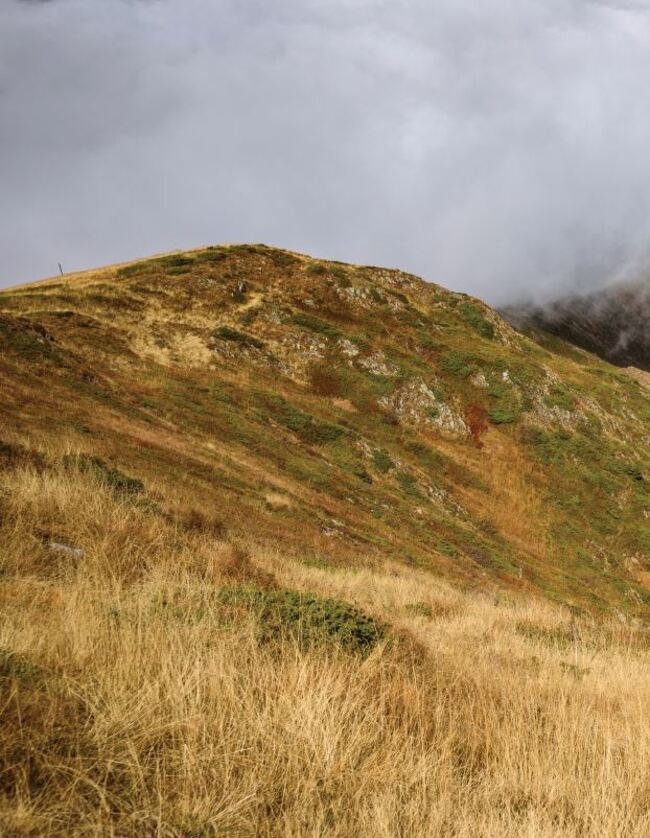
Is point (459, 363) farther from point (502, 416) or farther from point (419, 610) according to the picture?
point (419, 610)

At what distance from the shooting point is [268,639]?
16.6 feet

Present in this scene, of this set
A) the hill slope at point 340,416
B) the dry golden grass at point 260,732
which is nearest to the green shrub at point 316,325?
the hill slope at point 340,416

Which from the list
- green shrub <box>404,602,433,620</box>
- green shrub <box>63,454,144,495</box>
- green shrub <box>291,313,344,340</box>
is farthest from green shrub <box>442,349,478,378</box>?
green shrub <box>404,602,433,620</box>

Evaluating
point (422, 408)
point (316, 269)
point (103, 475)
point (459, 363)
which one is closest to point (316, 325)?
point (316, 269)

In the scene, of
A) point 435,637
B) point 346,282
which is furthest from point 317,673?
point 346,282

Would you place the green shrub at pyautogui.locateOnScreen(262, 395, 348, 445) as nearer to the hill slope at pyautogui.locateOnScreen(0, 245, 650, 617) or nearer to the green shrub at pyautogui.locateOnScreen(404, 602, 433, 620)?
the hill slope at pyautogui.locateOnScreen(0, 245, 650, 617)

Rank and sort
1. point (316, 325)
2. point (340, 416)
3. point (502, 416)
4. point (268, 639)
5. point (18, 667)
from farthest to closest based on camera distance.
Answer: point (316, 325) < point (502, 416) < point (340, 416) < point (268, 639) < point (18, 667)

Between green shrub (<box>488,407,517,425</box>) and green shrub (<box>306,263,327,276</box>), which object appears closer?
green shrub (<box>488,407,517,425</box>)

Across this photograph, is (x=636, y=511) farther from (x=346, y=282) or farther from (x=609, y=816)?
(x=609, y=816)

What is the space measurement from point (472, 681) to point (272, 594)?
2.40m

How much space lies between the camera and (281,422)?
1417 inches

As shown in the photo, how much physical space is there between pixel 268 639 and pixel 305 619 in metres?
0.90

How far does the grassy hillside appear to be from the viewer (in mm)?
2793

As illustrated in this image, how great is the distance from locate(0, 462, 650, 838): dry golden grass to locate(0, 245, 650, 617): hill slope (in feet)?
25.0
